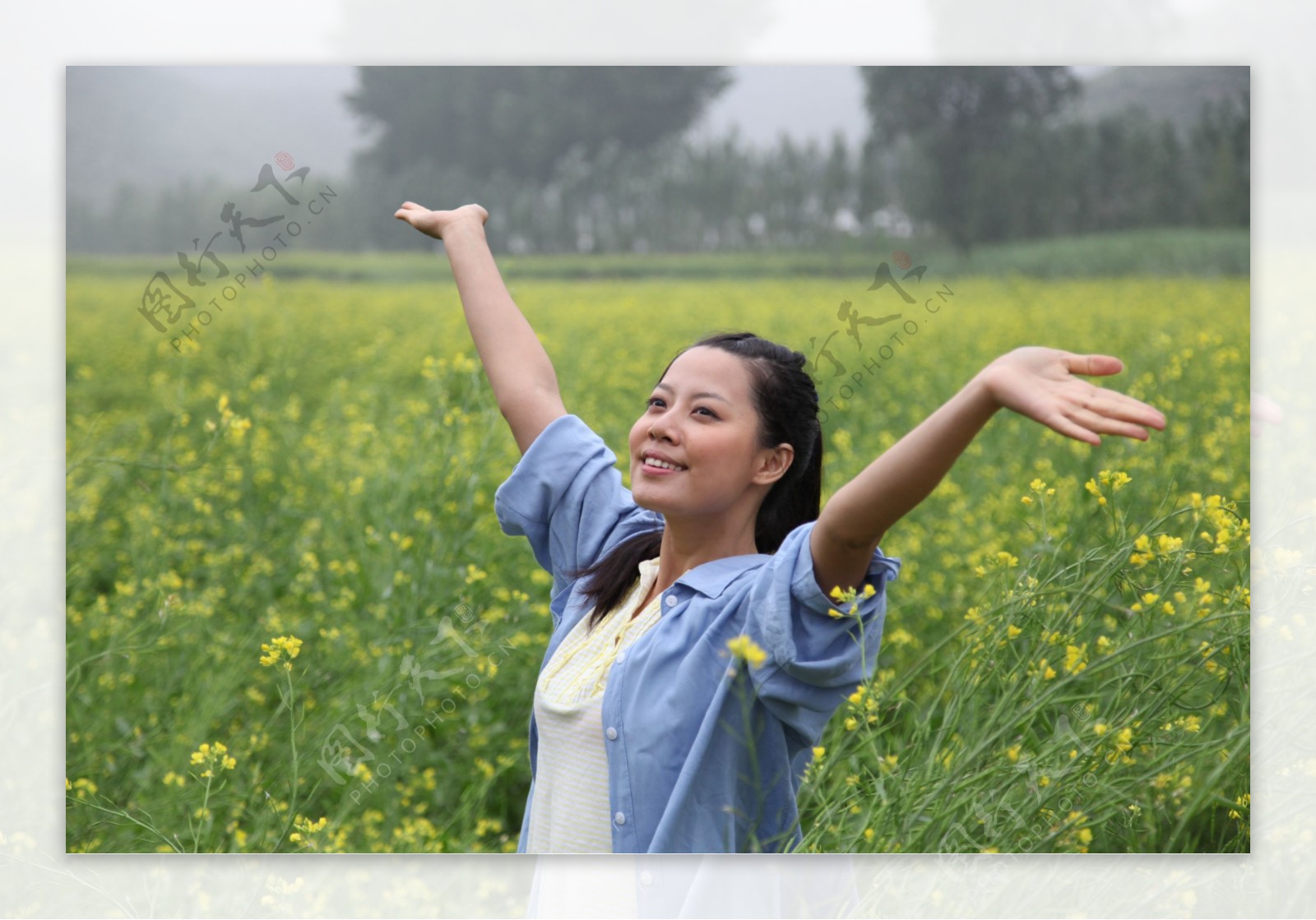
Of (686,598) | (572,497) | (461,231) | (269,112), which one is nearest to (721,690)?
(686,598)

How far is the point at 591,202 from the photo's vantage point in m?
2.70

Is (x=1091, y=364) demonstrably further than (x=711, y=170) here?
No

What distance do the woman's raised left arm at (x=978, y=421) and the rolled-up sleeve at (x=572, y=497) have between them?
459 millimetres

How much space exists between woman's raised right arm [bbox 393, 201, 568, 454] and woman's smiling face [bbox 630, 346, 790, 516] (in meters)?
0.21

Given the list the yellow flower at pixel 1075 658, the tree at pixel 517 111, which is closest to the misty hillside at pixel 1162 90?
the tree at pixel 517 111

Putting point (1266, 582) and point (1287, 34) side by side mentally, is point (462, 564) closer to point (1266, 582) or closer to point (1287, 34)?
point (1266, 582)

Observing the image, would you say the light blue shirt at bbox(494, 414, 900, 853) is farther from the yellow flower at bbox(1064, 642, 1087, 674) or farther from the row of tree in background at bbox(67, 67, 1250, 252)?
the row of tree in background at bbox(67, 67, 1250, 252)

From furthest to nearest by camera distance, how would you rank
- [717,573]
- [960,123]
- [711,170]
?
[711,170]
[960,123]
[717,573]

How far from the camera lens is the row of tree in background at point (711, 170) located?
6.98 ft

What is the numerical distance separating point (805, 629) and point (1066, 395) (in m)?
0.33

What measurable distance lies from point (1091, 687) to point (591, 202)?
154 cm

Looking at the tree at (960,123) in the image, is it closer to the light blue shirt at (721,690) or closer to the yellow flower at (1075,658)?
the yellow flower at (1075,658)

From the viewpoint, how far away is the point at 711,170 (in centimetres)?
263

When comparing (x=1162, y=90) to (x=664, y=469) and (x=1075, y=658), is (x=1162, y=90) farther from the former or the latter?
(x=664, y=469)
